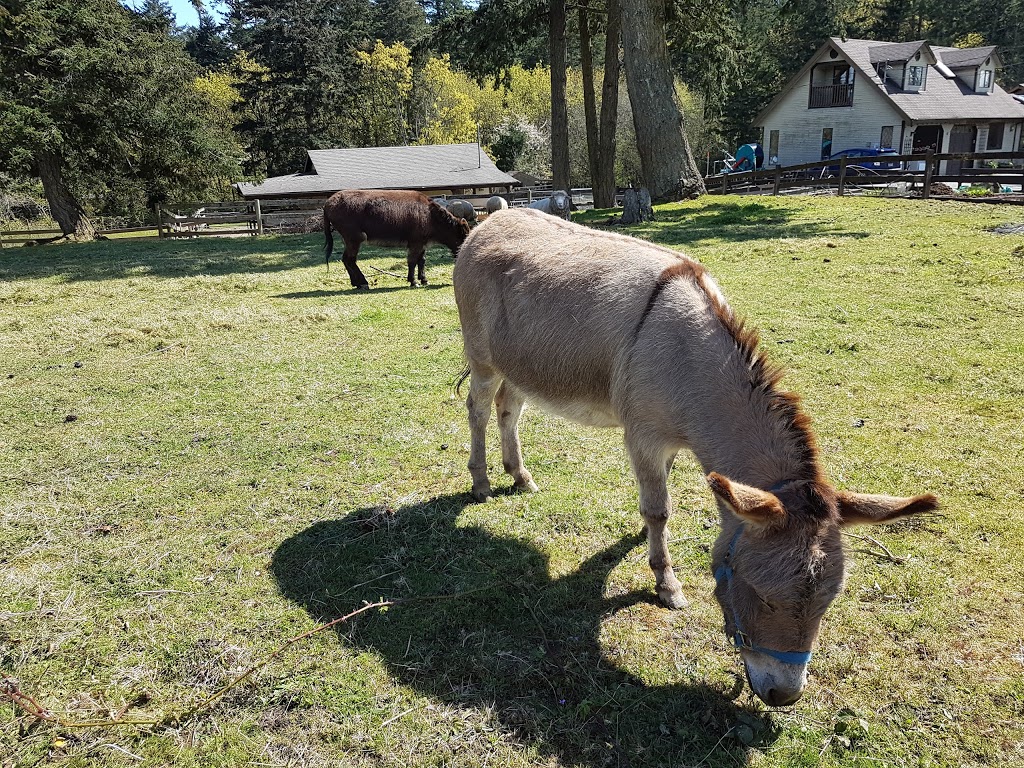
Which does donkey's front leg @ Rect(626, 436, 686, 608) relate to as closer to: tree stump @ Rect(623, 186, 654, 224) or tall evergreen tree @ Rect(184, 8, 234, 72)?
tree stump @ Rect(623, 186, 654, 224)

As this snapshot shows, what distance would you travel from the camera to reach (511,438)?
4.59 metres

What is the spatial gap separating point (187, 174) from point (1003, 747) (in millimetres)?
30144

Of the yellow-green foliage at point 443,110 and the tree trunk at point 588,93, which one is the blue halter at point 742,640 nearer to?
A: the tree trunk at point 588,93

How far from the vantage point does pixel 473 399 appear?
456cm

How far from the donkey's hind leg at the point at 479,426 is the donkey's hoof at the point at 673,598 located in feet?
5.07

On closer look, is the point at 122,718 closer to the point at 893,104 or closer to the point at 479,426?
the point at 479,426

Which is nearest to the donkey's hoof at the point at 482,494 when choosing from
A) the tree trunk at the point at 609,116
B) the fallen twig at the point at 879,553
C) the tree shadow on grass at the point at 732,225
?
the fallen twig at the point at 879,553

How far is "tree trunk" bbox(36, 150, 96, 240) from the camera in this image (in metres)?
23.9

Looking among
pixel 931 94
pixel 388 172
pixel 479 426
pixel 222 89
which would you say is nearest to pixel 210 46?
pixel 222 89

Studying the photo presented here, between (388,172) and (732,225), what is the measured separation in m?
26.6

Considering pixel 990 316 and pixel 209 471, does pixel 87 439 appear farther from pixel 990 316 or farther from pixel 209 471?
pixel 990 316

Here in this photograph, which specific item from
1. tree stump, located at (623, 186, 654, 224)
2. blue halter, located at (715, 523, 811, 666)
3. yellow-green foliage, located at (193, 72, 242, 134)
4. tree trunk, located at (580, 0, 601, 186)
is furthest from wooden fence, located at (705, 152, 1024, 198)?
yellow-green foliage, located at (193, 72, 242, 134)

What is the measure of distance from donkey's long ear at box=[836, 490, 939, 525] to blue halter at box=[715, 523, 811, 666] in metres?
0.39

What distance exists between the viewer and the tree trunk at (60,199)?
23.9m
